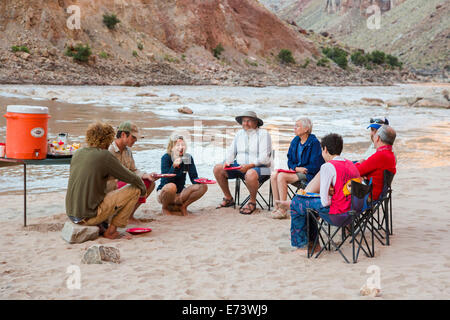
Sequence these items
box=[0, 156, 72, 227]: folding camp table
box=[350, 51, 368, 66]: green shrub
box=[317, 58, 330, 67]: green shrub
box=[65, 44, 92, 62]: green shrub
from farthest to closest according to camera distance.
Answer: box=[350, 51, 368, 66]: green shrub < box=[317, 58, 330, 67]: green shrub < box=[65, 44, 92, 62]: green shrub < box=[0, 156, 72, 227]: folding camp table

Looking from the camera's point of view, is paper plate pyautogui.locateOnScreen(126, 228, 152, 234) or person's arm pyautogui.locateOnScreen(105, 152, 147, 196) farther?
paper plate pyautogui.locateOnScreen(126, 228, 152, 234)

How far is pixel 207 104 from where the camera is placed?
2856cm

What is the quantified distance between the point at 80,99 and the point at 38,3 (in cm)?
2122

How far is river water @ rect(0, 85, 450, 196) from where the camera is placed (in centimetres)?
1084

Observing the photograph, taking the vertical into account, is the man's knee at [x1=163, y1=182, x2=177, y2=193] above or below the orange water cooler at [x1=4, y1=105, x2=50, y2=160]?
below

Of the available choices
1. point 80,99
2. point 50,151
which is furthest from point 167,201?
point 80,99

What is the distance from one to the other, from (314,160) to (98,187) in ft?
8.45

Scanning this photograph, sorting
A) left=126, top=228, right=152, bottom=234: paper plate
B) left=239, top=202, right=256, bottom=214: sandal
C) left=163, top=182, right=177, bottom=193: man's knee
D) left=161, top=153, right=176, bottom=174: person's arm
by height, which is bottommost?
left=126, top=228, right=152, bottom=234: paper plate

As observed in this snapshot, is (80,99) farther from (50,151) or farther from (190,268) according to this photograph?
(190,268)

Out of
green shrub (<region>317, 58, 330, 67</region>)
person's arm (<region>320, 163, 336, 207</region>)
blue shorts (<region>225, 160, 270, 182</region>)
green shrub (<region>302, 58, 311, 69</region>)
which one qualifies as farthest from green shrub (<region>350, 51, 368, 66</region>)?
person's arm (<region>320, 163, 336, 207</region>)

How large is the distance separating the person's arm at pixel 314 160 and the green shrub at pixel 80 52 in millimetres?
38349

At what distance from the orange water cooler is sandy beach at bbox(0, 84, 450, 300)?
0.84 metres

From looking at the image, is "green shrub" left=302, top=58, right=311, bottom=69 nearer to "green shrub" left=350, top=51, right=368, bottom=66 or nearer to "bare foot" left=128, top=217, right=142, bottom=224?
"green shrub" left=350, top=51, right=368, bottom=66

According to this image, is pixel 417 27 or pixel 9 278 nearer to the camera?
pixel 9 278
